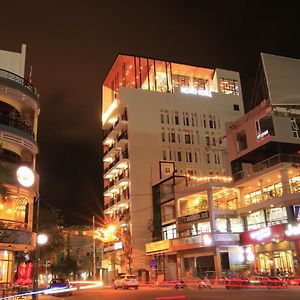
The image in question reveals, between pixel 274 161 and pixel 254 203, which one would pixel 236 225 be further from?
pixel 274 161

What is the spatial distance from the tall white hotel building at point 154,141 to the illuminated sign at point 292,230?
20741 mm

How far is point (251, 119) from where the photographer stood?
52.8 metres

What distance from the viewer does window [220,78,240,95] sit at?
87.6 meters

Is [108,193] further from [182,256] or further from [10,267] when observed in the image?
[10,267]

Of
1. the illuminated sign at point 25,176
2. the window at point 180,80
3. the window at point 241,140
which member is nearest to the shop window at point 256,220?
the window at point 241,140

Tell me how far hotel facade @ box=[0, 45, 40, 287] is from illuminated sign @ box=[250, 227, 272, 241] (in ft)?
80.3

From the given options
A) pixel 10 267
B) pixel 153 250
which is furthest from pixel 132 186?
pixel 10 267

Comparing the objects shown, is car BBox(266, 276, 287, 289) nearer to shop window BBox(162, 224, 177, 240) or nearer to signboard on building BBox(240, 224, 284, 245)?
signboard on building BBox(240, 224, 284, 245)

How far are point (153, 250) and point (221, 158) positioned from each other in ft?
84.3

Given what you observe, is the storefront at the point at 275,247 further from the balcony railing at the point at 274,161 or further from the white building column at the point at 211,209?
the balcony railing at the point at 274,161

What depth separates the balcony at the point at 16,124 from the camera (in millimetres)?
34406

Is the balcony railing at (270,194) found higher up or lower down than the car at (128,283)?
higher up

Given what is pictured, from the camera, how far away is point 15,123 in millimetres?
35469

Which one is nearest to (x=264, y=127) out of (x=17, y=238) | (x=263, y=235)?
(x=263, y=235)
